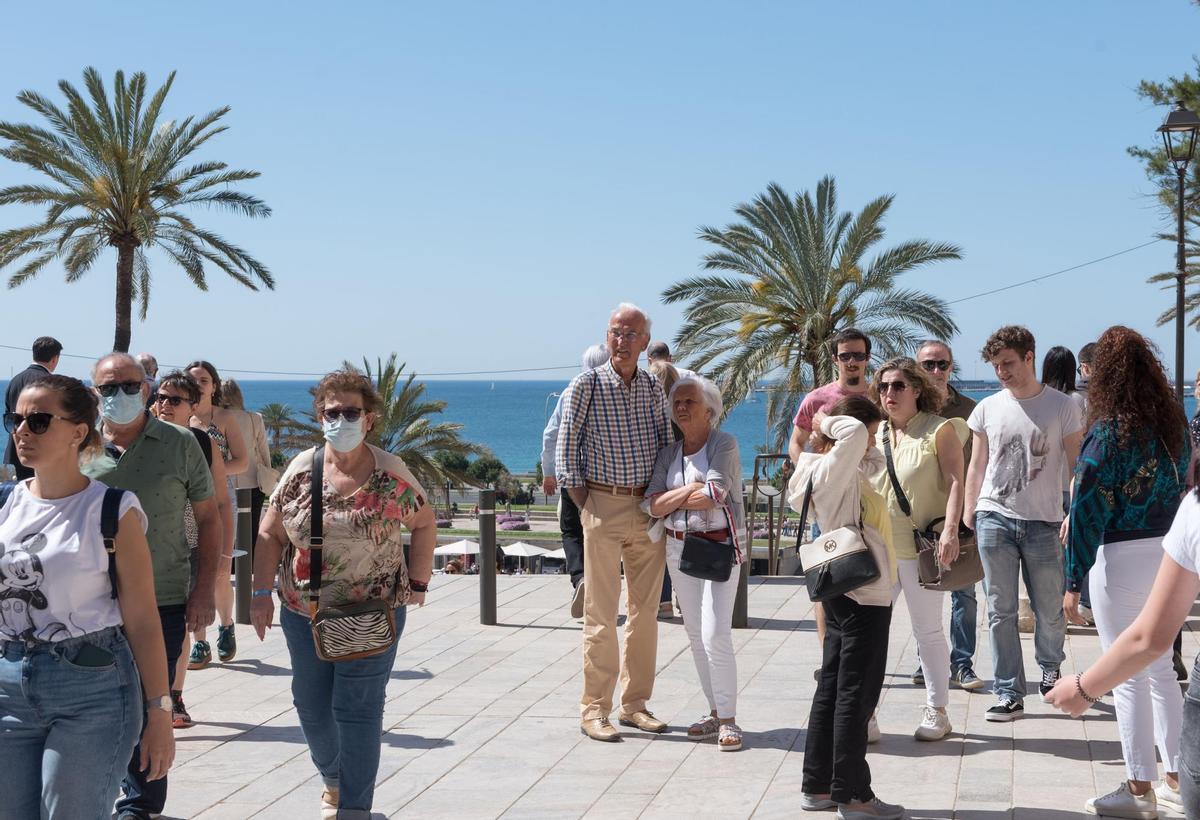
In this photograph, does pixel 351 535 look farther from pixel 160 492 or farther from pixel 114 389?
pixel 114 389

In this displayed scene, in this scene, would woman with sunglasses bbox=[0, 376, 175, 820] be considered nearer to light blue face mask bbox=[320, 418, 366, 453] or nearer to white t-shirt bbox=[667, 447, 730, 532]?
light blue face mask bbox=[320, 418, 366, 453]

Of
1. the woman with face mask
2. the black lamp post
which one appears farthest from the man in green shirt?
the black lamp post

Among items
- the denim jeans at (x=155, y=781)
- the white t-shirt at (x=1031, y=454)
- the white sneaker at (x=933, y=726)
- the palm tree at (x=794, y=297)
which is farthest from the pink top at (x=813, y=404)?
the palm tree at (x=794, y=297)

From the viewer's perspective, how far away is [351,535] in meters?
4.65

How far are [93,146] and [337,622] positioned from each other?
75.9 ft

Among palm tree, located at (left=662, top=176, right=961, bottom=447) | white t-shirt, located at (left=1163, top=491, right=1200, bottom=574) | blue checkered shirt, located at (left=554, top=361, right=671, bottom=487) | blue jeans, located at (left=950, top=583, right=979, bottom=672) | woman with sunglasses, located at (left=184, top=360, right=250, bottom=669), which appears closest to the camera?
white t-shirt, located at (left=1163, top=491, right=1200, bottom=574)

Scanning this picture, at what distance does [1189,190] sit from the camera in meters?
25.9

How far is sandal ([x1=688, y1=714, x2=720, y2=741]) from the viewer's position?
21.2 ft

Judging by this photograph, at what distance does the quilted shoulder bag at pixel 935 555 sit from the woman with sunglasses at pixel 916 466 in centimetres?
1

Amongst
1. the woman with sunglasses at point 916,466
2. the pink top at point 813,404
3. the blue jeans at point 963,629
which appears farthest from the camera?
the blue jeans at point 963,629

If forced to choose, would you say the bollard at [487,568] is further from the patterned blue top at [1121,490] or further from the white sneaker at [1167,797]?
the white sneaker at [1167,797]

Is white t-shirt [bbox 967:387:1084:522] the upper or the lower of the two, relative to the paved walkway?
upper

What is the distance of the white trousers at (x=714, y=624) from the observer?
6305mm

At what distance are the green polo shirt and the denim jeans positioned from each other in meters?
0.05
